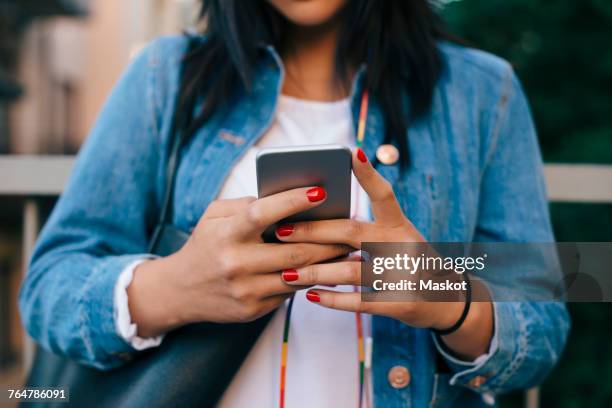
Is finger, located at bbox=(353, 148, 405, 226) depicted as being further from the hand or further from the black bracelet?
the black bracelet

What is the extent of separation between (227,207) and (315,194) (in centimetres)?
15

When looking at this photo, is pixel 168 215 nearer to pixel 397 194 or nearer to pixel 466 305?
pixel 397 194

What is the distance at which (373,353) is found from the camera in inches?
40.6

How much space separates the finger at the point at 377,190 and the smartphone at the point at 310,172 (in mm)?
14

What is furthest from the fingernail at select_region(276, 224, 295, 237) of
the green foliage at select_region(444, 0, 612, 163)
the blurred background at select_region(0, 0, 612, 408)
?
the green foliage at select_region(444, 0, 612, 163)

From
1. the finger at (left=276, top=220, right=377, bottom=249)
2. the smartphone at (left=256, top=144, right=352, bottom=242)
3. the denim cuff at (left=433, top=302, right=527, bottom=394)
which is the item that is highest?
the smartphone at (left=256, top=144, right=352, bottom=242)

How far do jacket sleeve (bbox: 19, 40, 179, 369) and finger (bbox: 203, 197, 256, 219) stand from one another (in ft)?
0.82

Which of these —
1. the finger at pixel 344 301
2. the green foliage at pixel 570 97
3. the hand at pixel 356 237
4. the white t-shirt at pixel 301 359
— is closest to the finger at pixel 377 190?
the hand at pixel 356 237

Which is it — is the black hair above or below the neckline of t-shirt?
above

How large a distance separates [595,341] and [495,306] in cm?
124

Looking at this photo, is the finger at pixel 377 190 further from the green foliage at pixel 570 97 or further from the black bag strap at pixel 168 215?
the green foliage at pixel 570 97

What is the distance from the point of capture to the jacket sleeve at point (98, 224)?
1.03 metres

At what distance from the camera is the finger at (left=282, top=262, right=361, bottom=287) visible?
2.65 ft

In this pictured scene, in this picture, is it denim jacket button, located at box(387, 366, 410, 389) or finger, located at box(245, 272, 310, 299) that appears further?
denim jacket button, located at box(387, 366, 410, 389)
